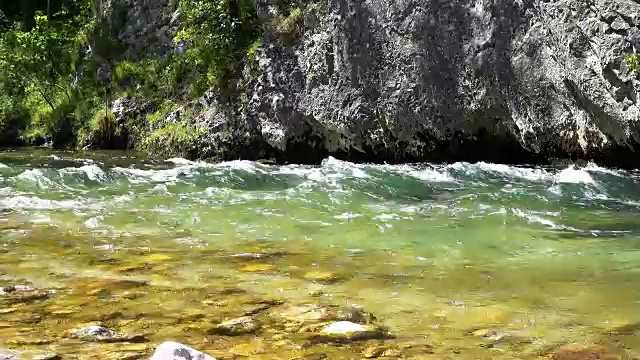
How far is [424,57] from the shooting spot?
12.7m

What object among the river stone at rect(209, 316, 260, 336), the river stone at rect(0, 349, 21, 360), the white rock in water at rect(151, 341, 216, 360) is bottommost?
the river stone at rect(209, 316, 260, 336)

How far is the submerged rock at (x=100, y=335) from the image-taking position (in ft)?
11.8

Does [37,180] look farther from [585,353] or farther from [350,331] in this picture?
[585,353]

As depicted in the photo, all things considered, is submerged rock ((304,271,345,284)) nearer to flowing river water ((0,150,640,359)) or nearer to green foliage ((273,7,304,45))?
flowing river water ((0,150,640,359))

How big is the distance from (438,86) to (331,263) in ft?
25.5

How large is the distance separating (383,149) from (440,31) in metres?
2.66

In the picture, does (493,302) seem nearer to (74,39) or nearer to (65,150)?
(65,150)

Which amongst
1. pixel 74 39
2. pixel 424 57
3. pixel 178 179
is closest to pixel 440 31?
pixel 424 57

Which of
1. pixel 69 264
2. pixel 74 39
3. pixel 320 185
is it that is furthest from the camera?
→ pixel 74 39

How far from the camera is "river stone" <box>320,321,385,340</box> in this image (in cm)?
373

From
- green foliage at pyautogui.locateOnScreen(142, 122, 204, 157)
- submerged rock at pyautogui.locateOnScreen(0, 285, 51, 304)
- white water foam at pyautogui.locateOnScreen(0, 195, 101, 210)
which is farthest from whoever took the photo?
green foliage at pyautogui.locateOnScreen(142, 122, 204, 157)

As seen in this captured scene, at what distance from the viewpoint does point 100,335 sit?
3.65 metres

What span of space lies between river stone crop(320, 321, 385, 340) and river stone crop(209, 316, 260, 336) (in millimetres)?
454

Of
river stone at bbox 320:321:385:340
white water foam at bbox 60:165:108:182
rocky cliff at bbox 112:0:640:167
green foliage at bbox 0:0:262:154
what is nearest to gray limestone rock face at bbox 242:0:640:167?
rocky cliff at bbox 112:0:640:167
